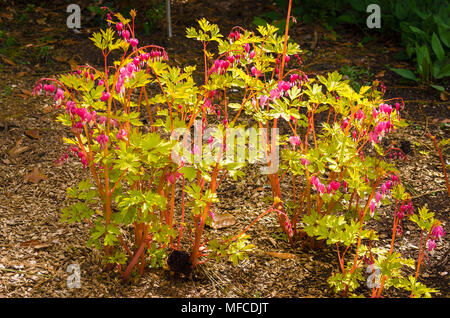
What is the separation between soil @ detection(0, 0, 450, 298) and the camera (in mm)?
2320

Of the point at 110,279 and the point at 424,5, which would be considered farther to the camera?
the point at 424,5

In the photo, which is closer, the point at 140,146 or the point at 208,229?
the point at 140,146

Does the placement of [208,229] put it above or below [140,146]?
below

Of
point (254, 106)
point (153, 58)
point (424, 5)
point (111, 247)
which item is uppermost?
point (424, 5)

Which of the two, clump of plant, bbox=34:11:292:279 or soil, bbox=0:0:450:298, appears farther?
soil, bbox=0:0:450:298

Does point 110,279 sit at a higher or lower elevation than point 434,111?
lower

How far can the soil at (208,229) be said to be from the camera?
7.61 feet

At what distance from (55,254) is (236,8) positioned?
4014 millimetres

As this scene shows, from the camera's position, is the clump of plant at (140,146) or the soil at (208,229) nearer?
the clump of plant at (140,146)

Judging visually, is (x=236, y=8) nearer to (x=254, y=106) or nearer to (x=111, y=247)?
(x=254, y=106)

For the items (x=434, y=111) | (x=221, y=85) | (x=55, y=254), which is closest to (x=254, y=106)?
(x=221, y=85)

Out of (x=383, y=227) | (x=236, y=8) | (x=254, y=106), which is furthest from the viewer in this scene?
(x=236, y=8)

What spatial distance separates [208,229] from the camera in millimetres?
2770

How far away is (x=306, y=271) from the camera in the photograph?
248cm
